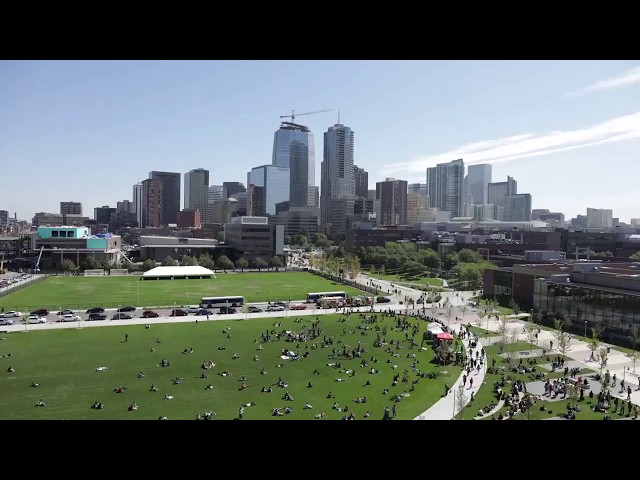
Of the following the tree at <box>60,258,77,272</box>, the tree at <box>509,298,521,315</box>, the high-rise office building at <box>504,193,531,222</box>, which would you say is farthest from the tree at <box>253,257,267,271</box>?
the high-rise office building at <box>504,193,531,222</box>

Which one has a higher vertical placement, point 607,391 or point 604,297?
point 604,297

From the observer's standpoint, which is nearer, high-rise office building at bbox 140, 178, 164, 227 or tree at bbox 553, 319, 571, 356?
tree at bbox 553, 319, 571, 356

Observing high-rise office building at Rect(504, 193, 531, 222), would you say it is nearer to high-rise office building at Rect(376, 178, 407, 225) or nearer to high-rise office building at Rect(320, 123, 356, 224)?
high-rise office building at Rect(376, 178, 407, 225)

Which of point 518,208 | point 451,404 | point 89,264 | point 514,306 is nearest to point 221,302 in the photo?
point 514,306

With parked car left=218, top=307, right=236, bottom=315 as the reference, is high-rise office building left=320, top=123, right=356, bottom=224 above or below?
above
